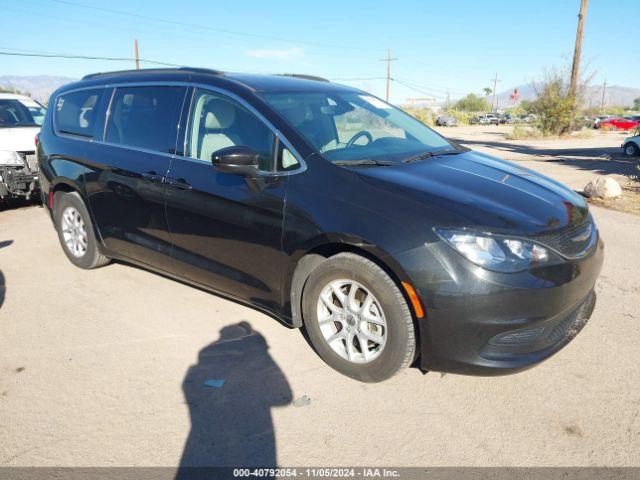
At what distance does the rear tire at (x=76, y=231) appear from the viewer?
475cm

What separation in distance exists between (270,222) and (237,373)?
3.25 ft

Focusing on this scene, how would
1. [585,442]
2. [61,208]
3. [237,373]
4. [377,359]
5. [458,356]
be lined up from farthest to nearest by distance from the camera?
[61,208], [237,373], [377,359], [458,356], [585,442]

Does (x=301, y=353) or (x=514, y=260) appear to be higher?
(x=514, y=260)

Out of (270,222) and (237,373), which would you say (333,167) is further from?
(237,373)

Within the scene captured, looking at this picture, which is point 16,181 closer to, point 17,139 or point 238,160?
point 17,139

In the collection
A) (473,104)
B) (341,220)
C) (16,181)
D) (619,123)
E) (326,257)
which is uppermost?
(473,104)

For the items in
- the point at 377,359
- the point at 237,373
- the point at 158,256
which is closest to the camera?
the point at 377,359

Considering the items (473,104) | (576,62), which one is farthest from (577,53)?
(473,104)

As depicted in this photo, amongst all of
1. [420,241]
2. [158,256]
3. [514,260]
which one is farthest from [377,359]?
[158,256]

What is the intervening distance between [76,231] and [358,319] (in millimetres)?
3400

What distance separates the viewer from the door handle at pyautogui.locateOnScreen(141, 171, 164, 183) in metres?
3.75

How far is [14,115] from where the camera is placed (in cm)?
839

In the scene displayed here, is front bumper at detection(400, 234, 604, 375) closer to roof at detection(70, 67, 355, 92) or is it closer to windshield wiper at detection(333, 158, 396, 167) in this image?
windshield wiper at detection(333, 158, 396, 167)

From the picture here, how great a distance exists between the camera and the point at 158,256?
4031 millimetres
